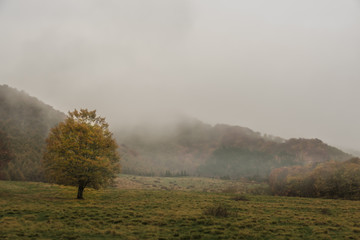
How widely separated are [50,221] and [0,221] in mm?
4725

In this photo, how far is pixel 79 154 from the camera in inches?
1502

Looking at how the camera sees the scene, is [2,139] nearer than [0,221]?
No

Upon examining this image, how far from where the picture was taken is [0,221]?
2156 centimetres

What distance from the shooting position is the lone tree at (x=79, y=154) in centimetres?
3731

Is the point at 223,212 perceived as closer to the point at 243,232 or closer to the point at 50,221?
the point at 243,232

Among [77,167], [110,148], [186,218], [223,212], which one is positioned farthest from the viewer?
[110,148]

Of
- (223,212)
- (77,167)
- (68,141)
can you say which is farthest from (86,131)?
(223,212)

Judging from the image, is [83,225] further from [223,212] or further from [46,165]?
[46,165]

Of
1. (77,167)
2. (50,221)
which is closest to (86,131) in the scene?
(77,167)

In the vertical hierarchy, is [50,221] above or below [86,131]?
below

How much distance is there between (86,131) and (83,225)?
70.1ft

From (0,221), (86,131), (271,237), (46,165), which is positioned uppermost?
(86,131)

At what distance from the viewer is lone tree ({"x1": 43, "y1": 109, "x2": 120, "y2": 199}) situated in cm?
3731

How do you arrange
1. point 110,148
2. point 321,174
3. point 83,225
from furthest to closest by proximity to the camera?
1. point 321,174
2. point 110,148
3. point 83,225
